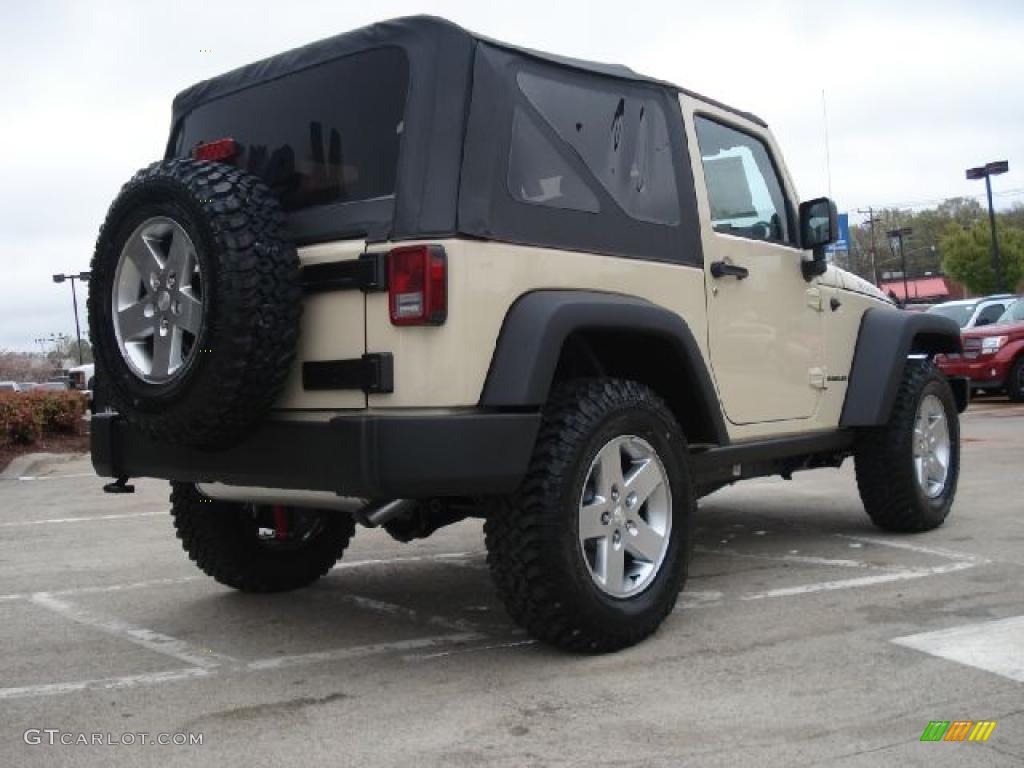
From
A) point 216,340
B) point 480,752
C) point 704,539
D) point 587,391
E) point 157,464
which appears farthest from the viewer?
point 704,539

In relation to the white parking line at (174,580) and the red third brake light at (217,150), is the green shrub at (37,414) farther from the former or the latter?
the red third brake light at (217,150)

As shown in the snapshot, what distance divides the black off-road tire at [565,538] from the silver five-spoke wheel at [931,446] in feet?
8.82

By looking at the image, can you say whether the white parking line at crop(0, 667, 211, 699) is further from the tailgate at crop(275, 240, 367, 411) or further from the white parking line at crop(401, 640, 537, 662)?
the tailgate at crop(275, 240, 367, 411)

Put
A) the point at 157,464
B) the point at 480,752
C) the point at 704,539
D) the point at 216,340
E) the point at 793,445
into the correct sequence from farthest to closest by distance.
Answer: the point at 704,539 < the point at 793,445 < the point at 157,464 < the point at 216,340 < the point at 480,752

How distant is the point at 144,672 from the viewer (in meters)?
3.90

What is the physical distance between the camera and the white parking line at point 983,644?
3.64 m

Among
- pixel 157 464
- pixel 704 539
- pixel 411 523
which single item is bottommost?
pixel 704 539

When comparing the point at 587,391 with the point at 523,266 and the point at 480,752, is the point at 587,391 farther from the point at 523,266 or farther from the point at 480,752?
the point at 480,752

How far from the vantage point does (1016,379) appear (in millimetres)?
17266

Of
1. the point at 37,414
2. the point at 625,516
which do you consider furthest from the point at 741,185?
the point at 37,414

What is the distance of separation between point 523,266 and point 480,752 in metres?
1.57

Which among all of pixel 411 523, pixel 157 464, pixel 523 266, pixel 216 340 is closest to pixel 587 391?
pixel 523 266

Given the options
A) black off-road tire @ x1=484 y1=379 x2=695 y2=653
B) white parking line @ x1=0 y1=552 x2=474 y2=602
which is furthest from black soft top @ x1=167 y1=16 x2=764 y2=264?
white parking line @ x1=0 y1=552 x2=474 y2=602

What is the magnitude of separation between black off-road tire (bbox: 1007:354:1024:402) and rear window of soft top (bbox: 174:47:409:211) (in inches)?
612
